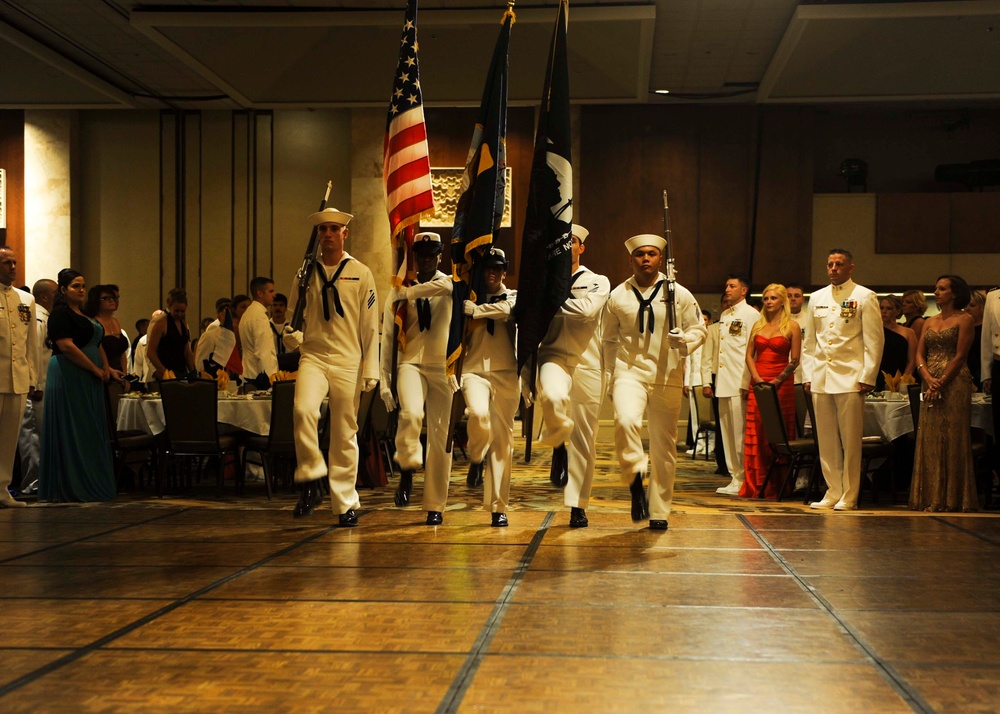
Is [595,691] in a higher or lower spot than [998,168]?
lower

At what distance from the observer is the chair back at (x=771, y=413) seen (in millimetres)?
7988

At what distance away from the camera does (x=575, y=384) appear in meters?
6.52

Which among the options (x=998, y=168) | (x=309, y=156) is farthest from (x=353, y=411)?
(x=998, y=168)

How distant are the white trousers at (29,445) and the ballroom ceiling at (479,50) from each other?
16.1 ft

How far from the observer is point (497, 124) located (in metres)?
6.49

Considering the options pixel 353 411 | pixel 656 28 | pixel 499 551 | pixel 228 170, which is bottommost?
pixel 499 551

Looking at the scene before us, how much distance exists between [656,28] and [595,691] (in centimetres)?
1024

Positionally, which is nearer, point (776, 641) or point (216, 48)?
point (776, 641)

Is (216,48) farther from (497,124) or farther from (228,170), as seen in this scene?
(497,124)

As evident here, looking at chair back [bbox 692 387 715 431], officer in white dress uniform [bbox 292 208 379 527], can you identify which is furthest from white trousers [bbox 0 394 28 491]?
chair back [bbox 692 387 715 431]

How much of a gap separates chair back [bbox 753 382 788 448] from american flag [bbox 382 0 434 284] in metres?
2.95

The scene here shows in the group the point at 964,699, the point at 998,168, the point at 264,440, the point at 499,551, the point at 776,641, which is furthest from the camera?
the point at 998,168

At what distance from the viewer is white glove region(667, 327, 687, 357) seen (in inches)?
230

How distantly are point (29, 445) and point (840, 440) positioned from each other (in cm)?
640
